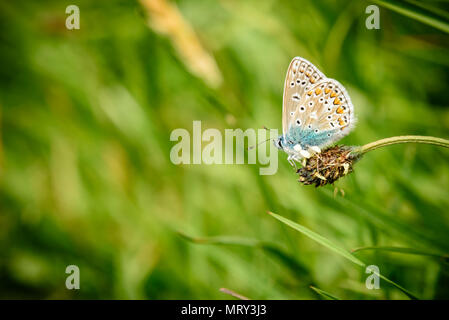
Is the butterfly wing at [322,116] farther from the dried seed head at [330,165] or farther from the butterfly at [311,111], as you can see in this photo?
the dried seed head at [330,165]

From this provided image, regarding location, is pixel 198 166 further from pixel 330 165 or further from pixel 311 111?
pixel 330 165

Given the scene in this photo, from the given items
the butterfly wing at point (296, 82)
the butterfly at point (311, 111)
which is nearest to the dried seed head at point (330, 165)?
the butterfly at point (311, 111)

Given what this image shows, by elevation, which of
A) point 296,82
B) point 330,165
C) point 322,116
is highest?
point 296,82

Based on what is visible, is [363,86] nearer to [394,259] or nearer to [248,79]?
[248,79]

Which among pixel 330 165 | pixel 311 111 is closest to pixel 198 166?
pixel 311 111

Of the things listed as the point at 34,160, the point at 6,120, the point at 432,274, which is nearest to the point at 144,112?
the point at 34,160

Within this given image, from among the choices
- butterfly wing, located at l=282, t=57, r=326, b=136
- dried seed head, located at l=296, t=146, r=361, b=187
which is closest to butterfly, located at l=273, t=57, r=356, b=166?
butterfly wing, located at l=282, t=57, r=326, b=136

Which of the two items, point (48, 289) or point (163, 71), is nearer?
point (48, 289)
